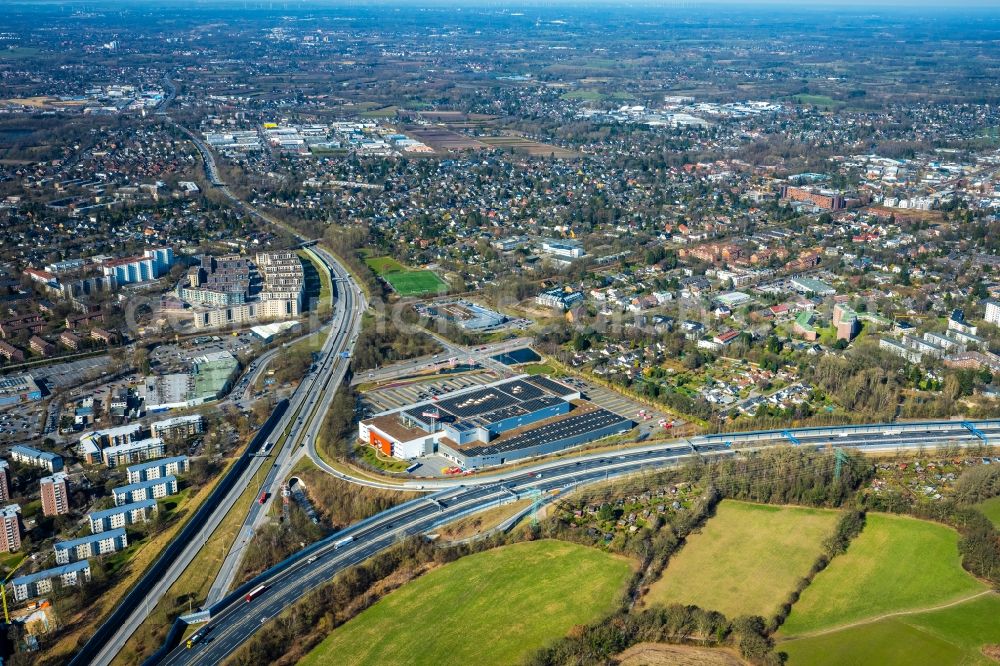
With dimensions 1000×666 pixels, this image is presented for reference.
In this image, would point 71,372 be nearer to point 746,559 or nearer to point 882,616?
point 746,559

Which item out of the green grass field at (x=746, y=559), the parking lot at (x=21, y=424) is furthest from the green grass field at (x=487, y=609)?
the parking lot at (x=21, y=424)

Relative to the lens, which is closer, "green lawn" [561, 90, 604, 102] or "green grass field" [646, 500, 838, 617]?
"green grass field" [646, 500, 838, 617]

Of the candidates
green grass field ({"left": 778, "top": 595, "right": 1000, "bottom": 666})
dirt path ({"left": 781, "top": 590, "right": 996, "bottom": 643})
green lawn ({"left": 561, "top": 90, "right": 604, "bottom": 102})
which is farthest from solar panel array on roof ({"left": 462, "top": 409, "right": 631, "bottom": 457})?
green lawn ({"left": 561, "top": 90, "right": 604, "bottom": 102})

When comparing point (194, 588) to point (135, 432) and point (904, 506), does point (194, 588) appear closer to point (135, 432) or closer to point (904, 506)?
point (135, 432)

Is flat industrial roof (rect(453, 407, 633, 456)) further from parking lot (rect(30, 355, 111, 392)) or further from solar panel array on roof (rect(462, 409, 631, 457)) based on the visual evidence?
parking lot (rect(30, 355, 111, 392))

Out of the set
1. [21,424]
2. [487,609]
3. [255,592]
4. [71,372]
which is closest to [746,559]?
[487,609]
